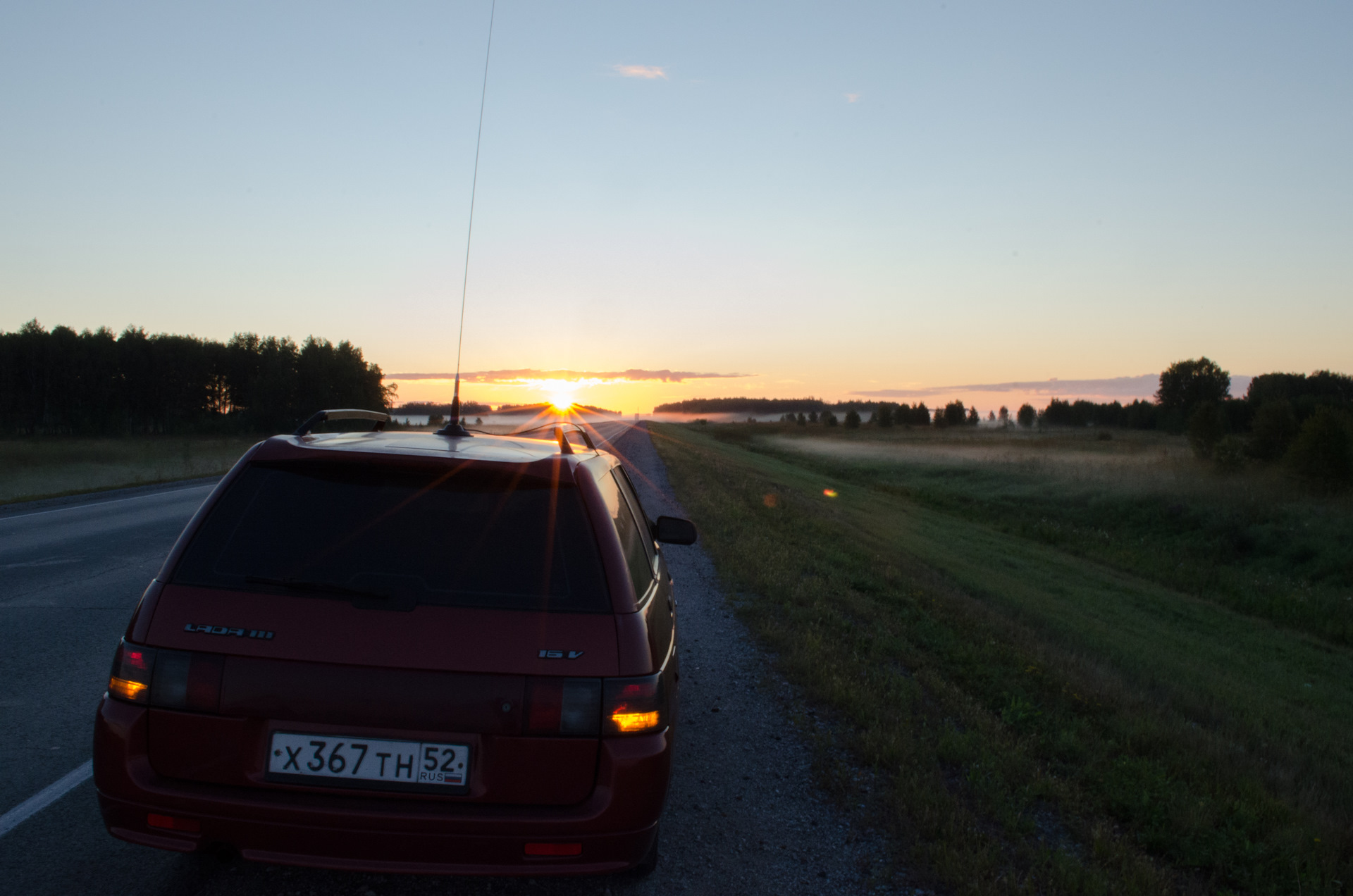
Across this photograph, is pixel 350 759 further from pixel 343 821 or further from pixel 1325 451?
pixel 1325 451

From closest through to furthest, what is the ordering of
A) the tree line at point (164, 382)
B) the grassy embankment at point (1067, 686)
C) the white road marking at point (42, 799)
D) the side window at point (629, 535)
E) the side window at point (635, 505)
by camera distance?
the side window at point (629, 535)
the white road marking at point (42, 799)
the grassy embankment at point (1067, 686)
the side window at point (635, 505)
the tree line at point (164, 382)

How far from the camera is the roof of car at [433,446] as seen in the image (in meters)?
2.67

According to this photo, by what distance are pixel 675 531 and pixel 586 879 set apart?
78.2 inches

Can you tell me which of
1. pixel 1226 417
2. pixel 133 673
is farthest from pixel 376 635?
pixel 1226 417

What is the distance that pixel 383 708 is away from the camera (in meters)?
2.27

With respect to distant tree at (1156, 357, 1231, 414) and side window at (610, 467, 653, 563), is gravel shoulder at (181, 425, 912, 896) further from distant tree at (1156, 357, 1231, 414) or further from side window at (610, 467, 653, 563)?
distant tree at (1156, 357, 1231, 414)

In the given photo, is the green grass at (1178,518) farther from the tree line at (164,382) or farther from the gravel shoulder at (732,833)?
→ the tree line at (164,382)

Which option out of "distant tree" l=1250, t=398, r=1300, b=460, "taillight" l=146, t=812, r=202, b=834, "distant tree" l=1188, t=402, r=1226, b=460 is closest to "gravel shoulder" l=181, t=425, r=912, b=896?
"taillight" l=146, t=812, r=202, b=834

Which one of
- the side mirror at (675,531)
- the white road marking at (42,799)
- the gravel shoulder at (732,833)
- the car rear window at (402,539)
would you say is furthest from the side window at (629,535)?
the white road marking at (42,799)

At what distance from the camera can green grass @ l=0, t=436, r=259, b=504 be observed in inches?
812

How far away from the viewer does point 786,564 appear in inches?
379

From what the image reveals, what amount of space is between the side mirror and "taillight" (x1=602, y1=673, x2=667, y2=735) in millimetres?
1984

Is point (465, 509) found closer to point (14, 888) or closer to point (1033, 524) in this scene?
point (14, 888)

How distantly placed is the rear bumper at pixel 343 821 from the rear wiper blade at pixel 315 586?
53cm
